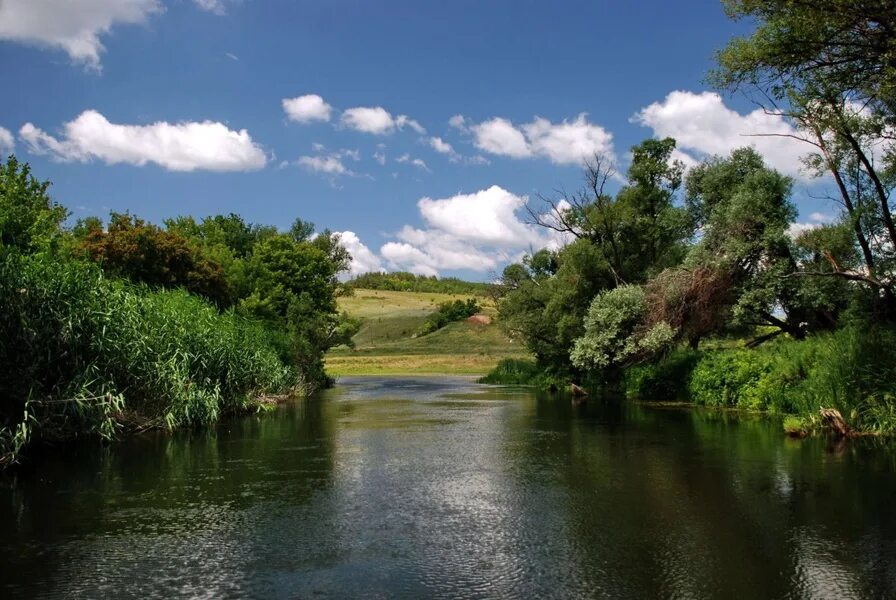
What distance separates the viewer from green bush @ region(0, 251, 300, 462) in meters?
13.1

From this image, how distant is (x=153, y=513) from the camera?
32.4 ft

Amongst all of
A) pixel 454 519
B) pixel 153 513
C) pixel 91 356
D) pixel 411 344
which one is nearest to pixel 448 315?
pixel 411 344

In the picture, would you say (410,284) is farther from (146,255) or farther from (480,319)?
(146,255)

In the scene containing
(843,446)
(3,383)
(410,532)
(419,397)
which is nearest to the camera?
(410,532)

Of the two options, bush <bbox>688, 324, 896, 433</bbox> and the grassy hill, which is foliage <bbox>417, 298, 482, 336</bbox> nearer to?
the grassy hill

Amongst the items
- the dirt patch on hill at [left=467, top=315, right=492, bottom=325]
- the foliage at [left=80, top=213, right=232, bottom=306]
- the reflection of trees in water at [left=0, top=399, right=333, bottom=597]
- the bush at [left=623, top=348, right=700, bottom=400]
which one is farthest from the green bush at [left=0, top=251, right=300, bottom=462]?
the dirt patch on hill at [left=467, top=315, right=492, bottom=325]

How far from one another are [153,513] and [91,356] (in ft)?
21.3

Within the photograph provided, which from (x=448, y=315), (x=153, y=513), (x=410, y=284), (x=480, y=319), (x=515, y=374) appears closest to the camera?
(x=153, y=513)

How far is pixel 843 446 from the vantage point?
1594 cm

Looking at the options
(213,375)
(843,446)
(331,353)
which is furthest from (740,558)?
(331,353)

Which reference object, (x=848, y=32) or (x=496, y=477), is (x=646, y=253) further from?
(x=496, y=477)

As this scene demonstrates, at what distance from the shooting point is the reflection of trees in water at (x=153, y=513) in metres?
7.13

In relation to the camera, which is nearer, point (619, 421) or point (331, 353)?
point (619, 421)

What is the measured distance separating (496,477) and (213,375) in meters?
13.4
